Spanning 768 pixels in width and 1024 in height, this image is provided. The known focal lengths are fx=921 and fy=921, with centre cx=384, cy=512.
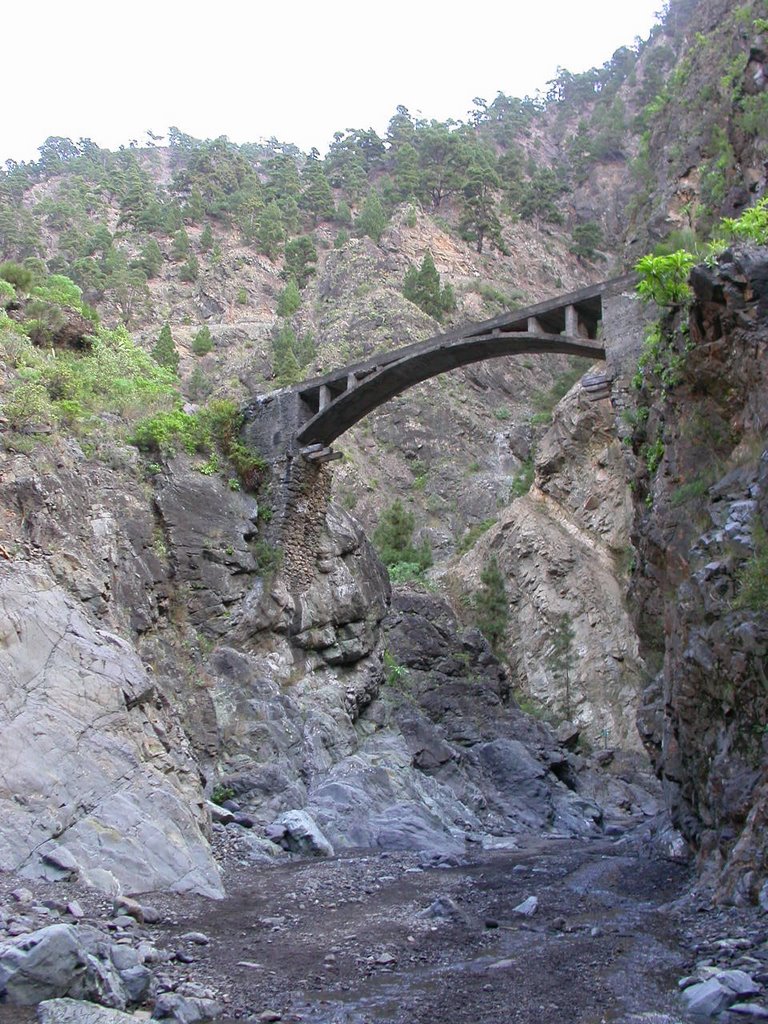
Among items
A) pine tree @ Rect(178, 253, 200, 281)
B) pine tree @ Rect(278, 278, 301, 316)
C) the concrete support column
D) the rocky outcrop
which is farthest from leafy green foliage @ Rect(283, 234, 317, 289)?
the concrete support column

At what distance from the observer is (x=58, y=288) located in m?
19.5

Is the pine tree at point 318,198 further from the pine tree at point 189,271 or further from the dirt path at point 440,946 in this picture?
the dirt path at point 440,946

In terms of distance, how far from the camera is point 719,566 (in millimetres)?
9109

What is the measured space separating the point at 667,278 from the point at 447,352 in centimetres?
930

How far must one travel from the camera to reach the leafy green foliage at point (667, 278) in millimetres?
11672

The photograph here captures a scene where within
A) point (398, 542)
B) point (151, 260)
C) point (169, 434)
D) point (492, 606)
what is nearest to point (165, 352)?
point (151, 260)

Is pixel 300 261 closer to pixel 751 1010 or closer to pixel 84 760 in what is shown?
pixel 84 760

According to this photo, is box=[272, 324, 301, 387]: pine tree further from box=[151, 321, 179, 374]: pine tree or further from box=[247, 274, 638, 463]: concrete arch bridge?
box=[247, 274, 638, 463]: concrete arch bridge

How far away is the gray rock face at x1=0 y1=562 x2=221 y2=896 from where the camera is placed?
9.39 metres

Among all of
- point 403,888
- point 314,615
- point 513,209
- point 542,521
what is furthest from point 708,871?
point 513,209

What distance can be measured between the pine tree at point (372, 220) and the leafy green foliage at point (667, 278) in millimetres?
43182

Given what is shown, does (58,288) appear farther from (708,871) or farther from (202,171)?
(202,171)

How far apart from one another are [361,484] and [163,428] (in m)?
21.7

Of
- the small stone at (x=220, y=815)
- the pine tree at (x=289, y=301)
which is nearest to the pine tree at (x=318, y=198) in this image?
the pine tree at (x=289, y=301)
